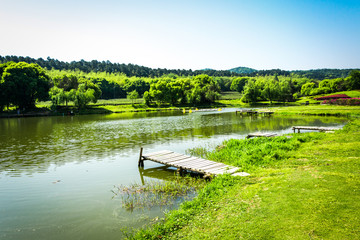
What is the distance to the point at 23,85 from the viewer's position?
79500 mm

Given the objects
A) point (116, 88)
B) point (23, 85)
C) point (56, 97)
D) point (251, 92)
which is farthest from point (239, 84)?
point (23, 85)

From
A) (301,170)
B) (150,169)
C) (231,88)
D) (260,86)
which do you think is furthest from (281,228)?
(231,88)

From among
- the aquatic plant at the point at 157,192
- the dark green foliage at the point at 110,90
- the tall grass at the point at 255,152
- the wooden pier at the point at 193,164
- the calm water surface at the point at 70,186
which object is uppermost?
the dark green foliage at the point at 110,90

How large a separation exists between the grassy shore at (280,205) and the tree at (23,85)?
275 ft

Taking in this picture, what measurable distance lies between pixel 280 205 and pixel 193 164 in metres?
8.80

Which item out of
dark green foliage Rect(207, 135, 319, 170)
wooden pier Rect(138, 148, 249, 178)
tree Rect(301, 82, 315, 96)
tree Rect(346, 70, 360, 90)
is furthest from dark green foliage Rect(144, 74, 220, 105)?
wooden pier Rect(138, 148, 249, 178)

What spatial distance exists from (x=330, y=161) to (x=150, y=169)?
12410 millimetres

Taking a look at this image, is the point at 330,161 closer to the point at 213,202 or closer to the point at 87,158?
the point at 213,202

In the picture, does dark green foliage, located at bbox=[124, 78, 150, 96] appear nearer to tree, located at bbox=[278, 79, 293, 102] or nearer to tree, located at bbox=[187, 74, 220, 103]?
tree, located at bbox=[187, 74, 220, 103]

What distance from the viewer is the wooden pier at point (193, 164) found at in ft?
49.9

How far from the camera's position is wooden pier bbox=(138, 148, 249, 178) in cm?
1520

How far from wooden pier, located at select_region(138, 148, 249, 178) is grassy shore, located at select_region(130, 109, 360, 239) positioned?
1.13 meters

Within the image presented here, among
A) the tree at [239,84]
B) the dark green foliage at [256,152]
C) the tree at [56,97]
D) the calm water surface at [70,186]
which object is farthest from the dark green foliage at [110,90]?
the dark green foliage at [256,152]

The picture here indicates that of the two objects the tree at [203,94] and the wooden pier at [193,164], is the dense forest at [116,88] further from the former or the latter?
the wooden pier at [193,164]
